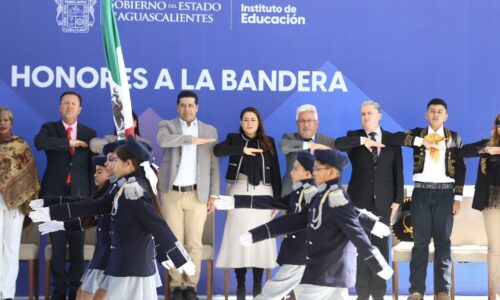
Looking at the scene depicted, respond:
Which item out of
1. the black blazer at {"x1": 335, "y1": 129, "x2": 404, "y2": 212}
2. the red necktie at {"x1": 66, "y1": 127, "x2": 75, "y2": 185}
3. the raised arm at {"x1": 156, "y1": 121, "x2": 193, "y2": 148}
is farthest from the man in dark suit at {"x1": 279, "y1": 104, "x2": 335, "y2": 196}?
the red necktie at {"x1": 66, "y1": 127, "x2": 75, "y2": 185}

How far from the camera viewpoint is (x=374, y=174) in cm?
745

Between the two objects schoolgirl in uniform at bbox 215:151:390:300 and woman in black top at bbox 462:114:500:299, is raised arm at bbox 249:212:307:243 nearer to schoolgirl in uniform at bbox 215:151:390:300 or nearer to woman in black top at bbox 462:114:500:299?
schoolgirl in uniform at bbox 215:151:390:300

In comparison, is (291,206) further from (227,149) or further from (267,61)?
(267,61)

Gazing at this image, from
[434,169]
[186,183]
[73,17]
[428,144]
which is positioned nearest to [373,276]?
[434,169]

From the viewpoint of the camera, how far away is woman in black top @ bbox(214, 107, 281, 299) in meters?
7.50

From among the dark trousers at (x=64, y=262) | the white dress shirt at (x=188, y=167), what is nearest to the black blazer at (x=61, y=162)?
the dark trousers at (x=64, y=262)

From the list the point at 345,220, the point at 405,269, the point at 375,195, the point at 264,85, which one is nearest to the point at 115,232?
the point at 345,220

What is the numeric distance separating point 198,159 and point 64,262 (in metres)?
1.39

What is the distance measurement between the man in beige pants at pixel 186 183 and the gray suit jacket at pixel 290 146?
0.59 meters

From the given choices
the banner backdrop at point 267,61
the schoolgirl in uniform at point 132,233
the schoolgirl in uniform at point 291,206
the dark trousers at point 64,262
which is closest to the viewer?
the schoolgirl in uniform at point 132,233

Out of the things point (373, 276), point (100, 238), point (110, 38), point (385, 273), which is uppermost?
point (110, 38)

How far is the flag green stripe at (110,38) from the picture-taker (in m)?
6.08

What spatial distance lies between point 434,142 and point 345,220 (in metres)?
2.62

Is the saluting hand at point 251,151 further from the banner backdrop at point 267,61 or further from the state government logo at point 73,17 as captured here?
the state government logo at point 73,17
